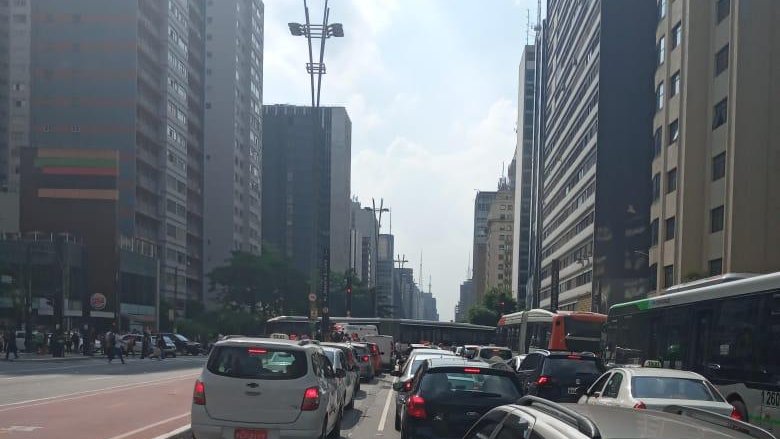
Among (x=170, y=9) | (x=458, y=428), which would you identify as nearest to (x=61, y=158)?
(x=170, y=9)

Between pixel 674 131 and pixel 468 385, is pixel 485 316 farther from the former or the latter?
pixel 468 385

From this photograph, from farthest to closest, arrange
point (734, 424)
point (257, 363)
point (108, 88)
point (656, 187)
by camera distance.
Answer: point (108, 88), point (656, 187), point (257, 363), point (734, 424)

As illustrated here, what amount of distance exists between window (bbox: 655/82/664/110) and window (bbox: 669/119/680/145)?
2561 millimetres

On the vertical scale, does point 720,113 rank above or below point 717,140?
above

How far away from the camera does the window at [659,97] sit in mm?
51812

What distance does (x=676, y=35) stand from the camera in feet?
162

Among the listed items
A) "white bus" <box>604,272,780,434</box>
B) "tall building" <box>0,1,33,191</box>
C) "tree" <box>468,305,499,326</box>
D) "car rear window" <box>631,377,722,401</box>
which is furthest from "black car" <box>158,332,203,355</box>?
"tree" <box>468,305,499,326</box>

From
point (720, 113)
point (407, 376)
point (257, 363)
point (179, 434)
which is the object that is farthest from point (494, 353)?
point (257, 363)

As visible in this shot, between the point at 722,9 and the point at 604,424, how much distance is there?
43.7 meters

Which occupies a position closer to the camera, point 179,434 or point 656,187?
point 179,434

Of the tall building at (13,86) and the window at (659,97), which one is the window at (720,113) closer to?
the window at (659,97)

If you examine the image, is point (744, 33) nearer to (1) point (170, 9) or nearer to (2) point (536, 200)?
(1) point (170, 9)

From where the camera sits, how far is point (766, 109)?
132 ft

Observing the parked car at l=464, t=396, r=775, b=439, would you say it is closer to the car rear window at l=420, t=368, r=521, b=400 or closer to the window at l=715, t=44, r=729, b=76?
the car rear window at l=420, t=368, r=521, b=400
